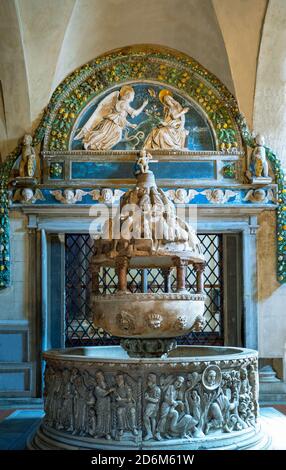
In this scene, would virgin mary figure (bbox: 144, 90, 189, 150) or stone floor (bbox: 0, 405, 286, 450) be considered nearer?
stone floor (bbox: 0, 405, 286, 450)

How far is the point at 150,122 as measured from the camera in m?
10.2

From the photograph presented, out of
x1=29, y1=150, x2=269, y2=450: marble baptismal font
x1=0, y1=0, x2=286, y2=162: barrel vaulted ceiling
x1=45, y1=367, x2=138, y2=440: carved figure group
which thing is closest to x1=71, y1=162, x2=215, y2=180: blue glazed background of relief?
x1=0, y1=0, x2=286, y2=162: barrel vaulted ceiling

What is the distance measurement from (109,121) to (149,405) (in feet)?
18.2

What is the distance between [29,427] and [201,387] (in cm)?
258

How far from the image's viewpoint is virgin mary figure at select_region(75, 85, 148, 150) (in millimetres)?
10023

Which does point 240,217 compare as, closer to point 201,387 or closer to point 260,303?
point 260,303

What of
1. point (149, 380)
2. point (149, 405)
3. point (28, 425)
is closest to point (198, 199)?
point (28, 425)

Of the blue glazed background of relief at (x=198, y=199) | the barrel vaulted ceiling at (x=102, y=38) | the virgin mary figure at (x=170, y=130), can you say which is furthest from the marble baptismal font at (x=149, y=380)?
the barrel vaulted ceiling at (x=102, y=38)

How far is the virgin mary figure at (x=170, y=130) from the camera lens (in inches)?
395

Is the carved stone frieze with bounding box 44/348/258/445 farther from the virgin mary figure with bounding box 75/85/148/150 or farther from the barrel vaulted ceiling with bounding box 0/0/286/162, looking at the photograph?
the barrel vaulted ceiling with bounding box 0/0/286/162

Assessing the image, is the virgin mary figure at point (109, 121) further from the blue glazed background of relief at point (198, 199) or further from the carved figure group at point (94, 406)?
the carved figure group at point (94, 406)

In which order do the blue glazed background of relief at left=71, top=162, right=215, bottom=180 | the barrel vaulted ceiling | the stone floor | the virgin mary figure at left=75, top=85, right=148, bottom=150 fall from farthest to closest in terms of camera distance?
1. the virgin mary figure at left=75, top=85, right=148, bottom=150
2. the blue glazed background of relief at left=71, top=162, right=215, bottom=180
3. the barrel vaulted ceiling
4. the stone floor

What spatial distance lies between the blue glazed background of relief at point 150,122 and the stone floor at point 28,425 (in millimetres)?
4044

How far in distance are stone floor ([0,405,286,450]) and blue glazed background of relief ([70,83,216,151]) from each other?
4044mm
